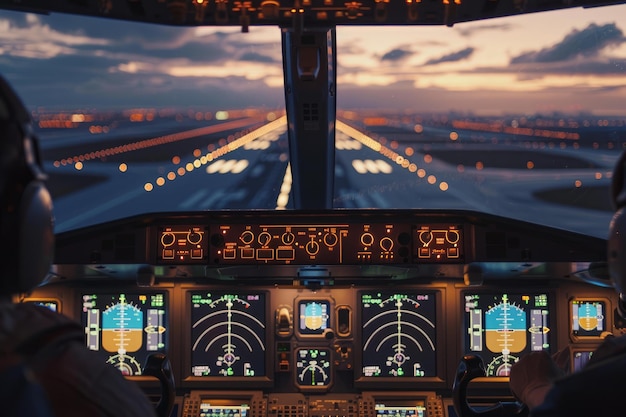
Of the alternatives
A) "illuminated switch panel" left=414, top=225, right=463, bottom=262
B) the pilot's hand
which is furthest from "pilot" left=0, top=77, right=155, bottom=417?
"illuminated switch panel" left=414, top=225, right=463, bottom=262

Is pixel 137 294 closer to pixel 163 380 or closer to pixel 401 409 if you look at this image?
pixel 163 380

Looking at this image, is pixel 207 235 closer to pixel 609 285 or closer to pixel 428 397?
pixel 428 397

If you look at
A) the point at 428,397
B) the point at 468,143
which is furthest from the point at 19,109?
the point at 468,143

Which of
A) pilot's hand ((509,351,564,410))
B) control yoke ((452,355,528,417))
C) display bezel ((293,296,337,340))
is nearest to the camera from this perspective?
pilot's hand ((509,351,564,410))

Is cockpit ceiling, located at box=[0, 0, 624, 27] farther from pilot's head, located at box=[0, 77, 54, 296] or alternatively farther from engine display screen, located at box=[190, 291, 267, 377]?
pilot's head, located at box=[0, 77, 54, 296]

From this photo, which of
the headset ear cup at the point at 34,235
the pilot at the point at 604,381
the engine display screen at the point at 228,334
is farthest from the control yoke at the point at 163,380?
the pilot at the point at 604,381

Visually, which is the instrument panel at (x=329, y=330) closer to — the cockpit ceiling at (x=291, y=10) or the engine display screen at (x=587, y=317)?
the engine display screen at (x=587, y=317)

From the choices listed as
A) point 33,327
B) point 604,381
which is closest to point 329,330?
point 604,381
